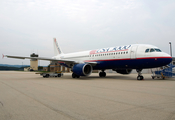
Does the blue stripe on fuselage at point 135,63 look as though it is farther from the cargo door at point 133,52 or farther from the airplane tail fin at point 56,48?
the airplane tail fin at point 56,48

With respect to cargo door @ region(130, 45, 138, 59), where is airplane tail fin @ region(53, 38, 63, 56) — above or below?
above

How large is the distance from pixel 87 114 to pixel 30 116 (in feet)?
4.95

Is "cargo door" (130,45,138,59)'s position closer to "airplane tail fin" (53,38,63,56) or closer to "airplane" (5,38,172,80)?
"airplane" (5,38,172,80)

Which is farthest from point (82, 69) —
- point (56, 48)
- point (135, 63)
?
point (56, 48)

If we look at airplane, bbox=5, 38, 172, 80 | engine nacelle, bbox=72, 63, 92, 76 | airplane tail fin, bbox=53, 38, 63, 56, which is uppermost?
airplane tail fin, bbox=53, 38, 63, 56

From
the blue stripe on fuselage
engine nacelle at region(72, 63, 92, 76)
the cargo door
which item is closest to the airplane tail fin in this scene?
engine nacelle at region(72, 63, 92, 76)

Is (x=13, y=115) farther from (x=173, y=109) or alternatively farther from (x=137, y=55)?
(x=137, y=55)

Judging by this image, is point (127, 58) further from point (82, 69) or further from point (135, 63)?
point (82, 69)

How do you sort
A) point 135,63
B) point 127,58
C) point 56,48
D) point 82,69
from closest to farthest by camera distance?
1. point 135,63
2. point 127,58
3. point 82,69
4. point 56,48

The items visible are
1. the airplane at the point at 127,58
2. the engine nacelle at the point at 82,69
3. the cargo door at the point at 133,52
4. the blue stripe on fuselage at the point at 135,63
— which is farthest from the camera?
the engine nacelle at the point at 82,69

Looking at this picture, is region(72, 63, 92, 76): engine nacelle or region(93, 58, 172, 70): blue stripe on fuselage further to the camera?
region(72, 63, 92, 76): engine nacelle

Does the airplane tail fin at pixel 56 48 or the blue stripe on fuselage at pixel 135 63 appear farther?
the airplane tail fin at pixel 56 48

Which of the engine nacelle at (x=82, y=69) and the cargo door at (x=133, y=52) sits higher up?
the cargo door at (x=133, y=52)

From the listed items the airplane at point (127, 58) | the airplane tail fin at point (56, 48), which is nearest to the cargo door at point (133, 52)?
the airplane at point (127, 58)
